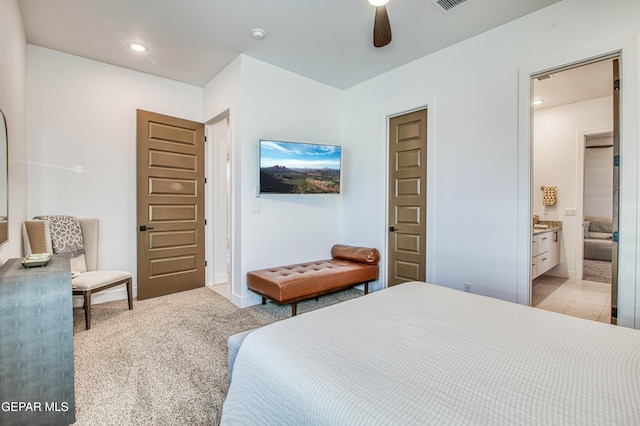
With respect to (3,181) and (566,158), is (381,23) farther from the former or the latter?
(566,158)

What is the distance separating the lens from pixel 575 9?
94.3 inches

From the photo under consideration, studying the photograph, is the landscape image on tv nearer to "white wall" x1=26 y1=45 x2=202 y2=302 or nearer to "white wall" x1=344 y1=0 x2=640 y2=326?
"white wall" x1=344 y1=0 x2=640 y2=326

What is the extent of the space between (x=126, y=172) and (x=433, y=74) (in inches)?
154

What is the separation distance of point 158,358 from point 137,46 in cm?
313

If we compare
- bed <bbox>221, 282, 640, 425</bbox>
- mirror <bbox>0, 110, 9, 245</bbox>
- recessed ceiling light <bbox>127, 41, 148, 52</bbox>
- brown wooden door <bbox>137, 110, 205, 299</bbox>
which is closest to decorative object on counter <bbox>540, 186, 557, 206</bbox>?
bed <bbox>221, 282, 640, 425</bbox>

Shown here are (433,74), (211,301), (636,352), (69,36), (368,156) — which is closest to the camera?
(636,352)

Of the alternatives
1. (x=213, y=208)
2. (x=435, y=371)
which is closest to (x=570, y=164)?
(x=435, y=371)

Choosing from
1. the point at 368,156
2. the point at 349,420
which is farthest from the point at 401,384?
the point at 368,156

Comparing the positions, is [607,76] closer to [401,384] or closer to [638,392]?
[638,392]

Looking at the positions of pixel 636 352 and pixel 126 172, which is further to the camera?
pixel 126 172

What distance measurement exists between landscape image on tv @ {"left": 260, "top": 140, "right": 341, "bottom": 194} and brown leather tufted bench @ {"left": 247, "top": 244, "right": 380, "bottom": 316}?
92cm

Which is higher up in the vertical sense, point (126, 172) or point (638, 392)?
point (126, 172)

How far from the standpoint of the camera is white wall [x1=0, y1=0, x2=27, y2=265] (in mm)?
2035

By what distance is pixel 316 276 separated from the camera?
3.21 m
